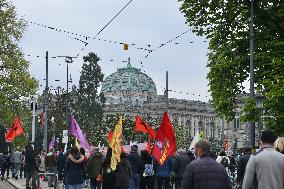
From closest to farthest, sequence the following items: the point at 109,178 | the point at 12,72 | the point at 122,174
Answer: the point at 109,178
the point at 122,174
the point at 12,72

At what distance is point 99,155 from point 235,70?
13240mm

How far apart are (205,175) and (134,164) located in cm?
1381

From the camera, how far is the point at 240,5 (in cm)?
3159

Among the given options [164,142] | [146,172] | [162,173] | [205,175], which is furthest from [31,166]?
[205,175]

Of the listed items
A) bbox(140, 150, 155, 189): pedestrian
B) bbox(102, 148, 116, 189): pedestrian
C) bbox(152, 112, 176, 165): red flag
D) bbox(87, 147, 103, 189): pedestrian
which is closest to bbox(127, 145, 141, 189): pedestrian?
bbox(140, 150, 155, 189): pedestrian

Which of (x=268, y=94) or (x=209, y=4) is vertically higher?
(x=209, y=4)

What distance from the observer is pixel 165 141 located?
2006 centimetres

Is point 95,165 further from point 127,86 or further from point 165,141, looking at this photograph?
point 127,86

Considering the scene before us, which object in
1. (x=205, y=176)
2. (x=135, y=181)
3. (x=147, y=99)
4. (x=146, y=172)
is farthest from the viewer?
(x=147, y=99)

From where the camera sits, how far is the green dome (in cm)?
16638

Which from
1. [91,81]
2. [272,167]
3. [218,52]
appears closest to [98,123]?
[91,81]

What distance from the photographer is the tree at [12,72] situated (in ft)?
153

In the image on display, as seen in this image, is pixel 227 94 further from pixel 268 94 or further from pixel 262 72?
pixel 268 94

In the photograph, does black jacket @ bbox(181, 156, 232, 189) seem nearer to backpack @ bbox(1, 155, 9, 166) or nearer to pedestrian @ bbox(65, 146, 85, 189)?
pedestrian @ bbox(65, 146, 85, 189)
